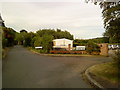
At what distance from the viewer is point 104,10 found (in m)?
9.45

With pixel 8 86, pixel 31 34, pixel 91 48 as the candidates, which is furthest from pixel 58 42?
pixel 8 86

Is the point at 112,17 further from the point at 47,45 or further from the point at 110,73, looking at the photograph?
the point at 47,45

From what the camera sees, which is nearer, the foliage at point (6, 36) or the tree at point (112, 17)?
the tree at point (112, 17)

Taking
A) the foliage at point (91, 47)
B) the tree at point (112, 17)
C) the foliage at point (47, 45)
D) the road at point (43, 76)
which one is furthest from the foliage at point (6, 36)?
the tree at point (112, 17)

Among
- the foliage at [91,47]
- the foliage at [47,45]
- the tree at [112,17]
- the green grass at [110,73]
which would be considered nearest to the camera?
the green grass at [110,73]

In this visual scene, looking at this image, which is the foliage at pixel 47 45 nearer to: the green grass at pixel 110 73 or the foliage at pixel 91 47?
the foliage at pixel 91 47

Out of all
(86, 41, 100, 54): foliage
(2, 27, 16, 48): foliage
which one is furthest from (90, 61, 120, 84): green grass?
(2, 27, 16, 48): foliage

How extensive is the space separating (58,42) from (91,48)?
16.9 metres

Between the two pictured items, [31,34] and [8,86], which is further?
[31,34]

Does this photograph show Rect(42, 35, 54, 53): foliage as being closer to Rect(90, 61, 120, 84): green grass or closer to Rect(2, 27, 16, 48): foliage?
Rect(2, 27, 16, 48): foliage

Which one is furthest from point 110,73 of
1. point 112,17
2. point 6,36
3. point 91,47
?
point 6,36

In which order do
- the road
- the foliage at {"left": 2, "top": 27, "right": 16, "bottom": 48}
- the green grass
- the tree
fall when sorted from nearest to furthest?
the road
the green grass
the tree
the foliage at {"left": 2, "top": 27, "right": 16, "bottom": 48}


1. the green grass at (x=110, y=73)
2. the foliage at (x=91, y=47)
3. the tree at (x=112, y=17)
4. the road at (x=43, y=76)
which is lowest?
the road at (x=43, y=76)

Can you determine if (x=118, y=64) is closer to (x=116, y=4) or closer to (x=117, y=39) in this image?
(x=117, y=39)
